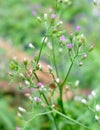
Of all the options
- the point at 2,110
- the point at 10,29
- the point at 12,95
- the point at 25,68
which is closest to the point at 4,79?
the point at 12,95

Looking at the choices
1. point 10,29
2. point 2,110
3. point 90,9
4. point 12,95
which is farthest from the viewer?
point 90,9

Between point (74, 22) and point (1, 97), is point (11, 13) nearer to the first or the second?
point (74, 22)

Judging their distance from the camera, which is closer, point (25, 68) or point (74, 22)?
point (25, 68)

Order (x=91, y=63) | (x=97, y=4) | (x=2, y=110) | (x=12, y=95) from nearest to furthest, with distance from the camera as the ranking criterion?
(x=97, y=4) → (x=2, y=110) → (x=91, y=63) → (x=12, y=95)

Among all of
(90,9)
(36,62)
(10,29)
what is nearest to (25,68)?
(36,62)

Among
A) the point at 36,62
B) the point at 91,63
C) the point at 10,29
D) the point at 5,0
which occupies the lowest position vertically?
the point at 36,62

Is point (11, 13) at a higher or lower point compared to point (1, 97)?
higher

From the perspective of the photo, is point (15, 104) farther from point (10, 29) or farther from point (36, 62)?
point (36, 62)
